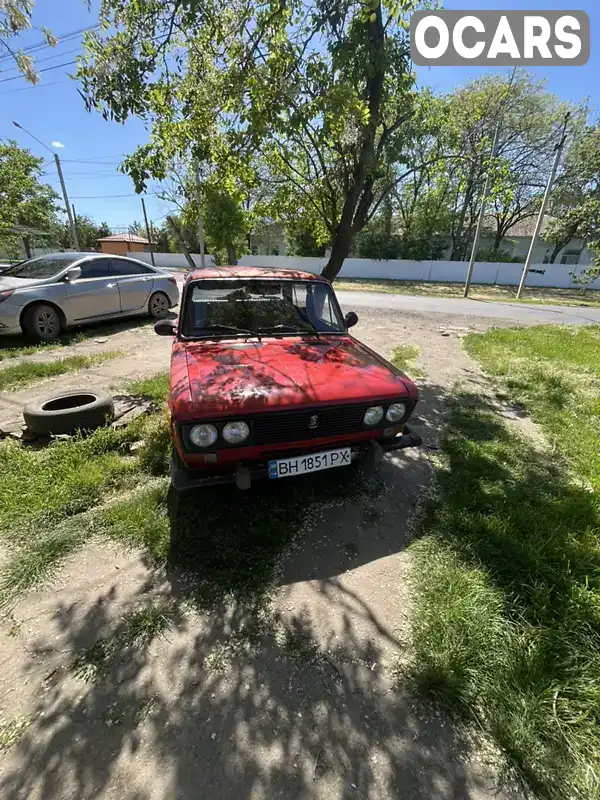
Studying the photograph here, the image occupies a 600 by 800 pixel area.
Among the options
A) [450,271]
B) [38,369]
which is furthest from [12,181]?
[450,271]

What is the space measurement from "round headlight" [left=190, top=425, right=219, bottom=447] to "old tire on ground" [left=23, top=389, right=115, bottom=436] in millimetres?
2180

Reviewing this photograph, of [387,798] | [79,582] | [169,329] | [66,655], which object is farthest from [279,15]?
[387,798]

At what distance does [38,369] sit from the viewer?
18.7 feet

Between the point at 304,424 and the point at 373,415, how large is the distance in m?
0.56

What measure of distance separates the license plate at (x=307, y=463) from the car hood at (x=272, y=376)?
41cm

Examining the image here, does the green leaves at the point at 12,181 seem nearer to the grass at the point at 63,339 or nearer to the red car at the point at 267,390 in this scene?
the grass at the point at 63,339

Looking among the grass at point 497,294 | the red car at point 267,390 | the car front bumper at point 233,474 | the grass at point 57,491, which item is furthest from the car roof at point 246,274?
the grass at point 497,294

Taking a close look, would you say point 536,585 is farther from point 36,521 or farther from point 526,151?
point 526,151

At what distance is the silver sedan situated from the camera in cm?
678

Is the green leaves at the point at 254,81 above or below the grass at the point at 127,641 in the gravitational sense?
above

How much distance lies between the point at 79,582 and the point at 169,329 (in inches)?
89.9

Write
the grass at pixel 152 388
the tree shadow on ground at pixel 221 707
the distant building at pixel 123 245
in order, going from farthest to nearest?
the distant building at pixel 123 245, the grass at pixel 152 388, the tree shadow on ground at pixel 221 707

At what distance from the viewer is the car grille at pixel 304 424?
2.46m

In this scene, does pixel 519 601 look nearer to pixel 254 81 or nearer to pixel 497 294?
pixel 254 81
